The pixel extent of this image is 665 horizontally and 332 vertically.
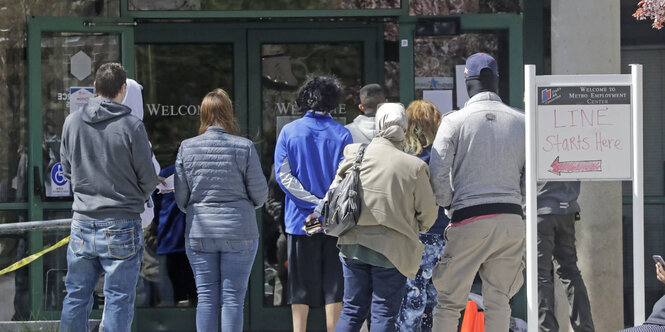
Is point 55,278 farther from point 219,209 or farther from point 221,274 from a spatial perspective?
point 219,209

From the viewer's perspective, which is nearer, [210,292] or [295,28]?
[210,292]

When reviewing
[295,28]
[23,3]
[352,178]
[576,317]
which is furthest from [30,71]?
[576,317]

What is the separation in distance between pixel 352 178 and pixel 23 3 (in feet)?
12.0

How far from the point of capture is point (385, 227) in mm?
5785

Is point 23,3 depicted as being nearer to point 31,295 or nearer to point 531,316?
point 31,295

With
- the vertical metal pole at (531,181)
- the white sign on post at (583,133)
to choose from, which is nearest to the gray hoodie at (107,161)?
the vertical metal pole at (531,181)

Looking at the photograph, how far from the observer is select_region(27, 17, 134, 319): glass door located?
7.89 metres

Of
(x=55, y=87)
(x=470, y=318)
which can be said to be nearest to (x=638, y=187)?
(x=470, y=318)

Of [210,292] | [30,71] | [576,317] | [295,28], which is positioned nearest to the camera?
[210,292]

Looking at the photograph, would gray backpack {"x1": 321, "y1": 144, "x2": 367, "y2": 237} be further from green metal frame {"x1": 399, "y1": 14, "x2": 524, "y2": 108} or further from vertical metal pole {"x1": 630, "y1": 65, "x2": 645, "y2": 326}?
green metal frame {"x1": 399, "y1": 14, "x2": 524, "y2": 108}

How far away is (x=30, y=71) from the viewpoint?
792 centimetres

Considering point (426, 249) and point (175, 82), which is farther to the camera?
point (175, 82)

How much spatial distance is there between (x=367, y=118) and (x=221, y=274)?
1498mm

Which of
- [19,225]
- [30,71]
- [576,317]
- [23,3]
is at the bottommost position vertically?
[576,317]
